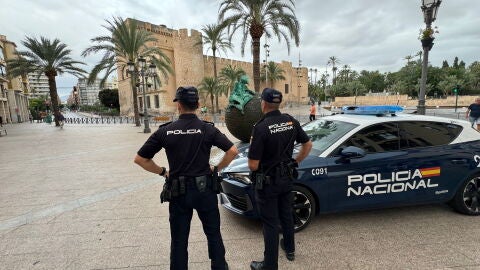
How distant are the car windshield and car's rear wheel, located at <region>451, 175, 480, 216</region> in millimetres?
1739

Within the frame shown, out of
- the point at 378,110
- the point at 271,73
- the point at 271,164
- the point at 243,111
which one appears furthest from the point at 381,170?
the point at 271,73

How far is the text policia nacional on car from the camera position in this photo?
3227 mm

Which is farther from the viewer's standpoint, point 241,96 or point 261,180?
point 241,96

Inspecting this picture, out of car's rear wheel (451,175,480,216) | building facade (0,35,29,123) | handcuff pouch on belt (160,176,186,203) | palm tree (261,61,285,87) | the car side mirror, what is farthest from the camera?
palm tree (261,61,285,87)

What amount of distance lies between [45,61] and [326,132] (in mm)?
26987

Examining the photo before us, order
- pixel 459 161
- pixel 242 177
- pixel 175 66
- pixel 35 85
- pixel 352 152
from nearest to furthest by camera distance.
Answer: pixel 352 152 < pixel 242 177 < pixel 459 161 < pixel 175 66 < pixel 35 85

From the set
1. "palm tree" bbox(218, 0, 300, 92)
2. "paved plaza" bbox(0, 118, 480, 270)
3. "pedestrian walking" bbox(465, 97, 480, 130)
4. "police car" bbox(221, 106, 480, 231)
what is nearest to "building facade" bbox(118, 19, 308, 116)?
"palm tree" bbox(218, 0, 300, 92)

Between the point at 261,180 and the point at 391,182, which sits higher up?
the point at 261,180

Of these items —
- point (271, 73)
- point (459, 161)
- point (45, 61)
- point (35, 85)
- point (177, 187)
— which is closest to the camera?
point (177, 187)

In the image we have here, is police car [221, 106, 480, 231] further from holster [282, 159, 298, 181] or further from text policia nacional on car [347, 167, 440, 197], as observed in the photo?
holster [282, 159, 298, 181]

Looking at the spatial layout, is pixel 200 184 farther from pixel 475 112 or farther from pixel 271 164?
pixel 475 112

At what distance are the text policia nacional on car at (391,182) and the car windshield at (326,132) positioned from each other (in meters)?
0.50

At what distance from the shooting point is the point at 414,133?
11.4 ft

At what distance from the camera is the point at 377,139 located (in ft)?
11.1
